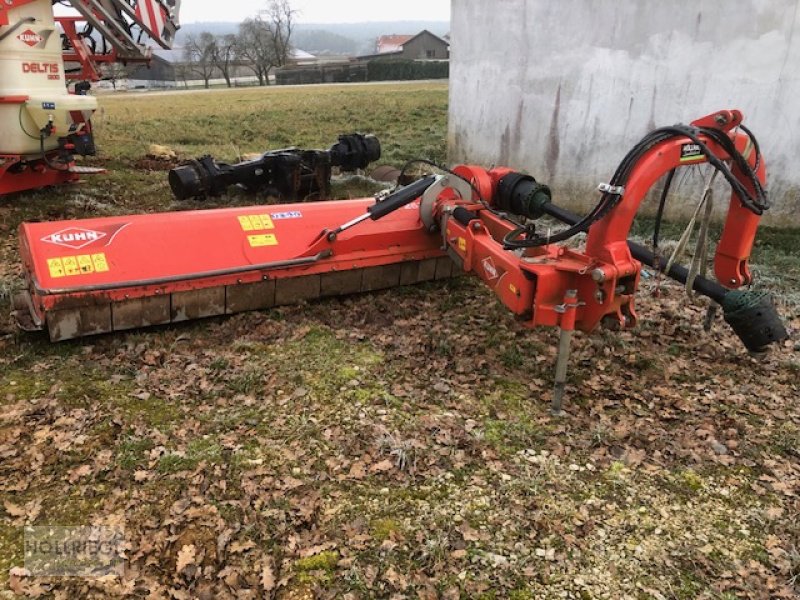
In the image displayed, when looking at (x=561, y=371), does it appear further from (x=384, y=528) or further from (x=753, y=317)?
(x=384, y=528)

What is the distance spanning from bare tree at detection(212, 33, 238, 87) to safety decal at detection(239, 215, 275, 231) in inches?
2610

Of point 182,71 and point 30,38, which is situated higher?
point 30,38

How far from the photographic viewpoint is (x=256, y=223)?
5234 millimetres

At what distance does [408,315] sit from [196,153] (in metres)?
8.29

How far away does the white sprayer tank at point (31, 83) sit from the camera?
667 centimetres

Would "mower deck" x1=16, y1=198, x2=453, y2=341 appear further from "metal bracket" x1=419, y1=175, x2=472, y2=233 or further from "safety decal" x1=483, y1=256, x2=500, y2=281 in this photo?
"safety decal" x1=483, y1=256, x2=500, y2=281

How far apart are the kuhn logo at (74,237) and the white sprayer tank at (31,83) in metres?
2.99

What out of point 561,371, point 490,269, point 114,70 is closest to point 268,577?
point 561,371

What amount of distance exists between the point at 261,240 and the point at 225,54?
72.8 metres

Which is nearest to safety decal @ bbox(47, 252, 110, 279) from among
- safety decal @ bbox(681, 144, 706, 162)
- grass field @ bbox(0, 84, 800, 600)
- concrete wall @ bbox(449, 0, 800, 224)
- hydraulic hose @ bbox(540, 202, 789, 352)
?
grass field @ bbox(0, 84, 800, 600)

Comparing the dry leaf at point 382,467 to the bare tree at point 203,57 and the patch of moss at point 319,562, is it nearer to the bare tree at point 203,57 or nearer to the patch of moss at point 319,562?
the patch of moss at point 319,562

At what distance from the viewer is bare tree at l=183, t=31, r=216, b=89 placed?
6781 centimetres

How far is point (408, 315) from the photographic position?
5.38 metres

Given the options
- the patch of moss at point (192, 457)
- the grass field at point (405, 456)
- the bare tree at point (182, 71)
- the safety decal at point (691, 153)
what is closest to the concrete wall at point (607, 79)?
the grass field at point (405, 456)
